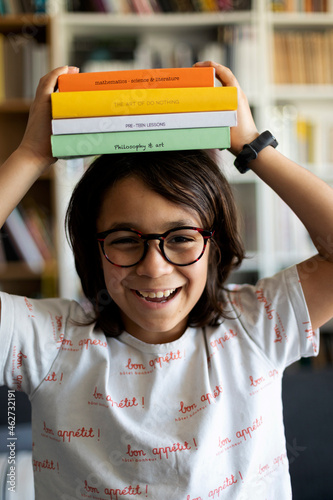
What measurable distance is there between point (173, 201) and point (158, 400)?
343 mm

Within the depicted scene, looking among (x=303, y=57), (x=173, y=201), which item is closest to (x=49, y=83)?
(x=173, y=201)

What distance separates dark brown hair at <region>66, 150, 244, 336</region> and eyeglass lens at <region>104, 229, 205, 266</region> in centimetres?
5

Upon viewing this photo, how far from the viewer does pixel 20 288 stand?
8.98 feet

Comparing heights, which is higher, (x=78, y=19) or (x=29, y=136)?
(x=78, y=19)

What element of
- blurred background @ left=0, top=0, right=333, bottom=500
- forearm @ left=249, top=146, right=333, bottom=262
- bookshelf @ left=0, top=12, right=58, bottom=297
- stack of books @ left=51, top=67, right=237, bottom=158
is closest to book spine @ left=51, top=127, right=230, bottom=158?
stack of books @ left=51, top=67, right=237, bottom=158

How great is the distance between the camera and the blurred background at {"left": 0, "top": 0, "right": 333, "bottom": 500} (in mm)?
2443

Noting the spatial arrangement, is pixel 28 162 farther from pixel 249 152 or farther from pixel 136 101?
pixel 249 152

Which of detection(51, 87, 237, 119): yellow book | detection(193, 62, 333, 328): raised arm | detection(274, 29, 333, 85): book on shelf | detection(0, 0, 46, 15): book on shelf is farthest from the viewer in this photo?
detection(274, 29, 333, 85): book on shelf

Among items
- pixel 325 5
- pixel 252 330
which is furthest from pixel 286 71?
pixel 252 330

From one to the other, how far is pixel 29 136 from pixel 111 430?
1.68 ft

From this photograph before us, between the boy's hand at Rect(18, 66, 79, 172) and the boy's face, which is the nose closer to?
the boy's face

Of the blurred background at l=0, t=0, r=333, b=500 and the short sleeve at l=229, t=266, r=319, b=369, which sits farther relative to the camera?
the blurred background at l=0, t=0, r=333, b=500

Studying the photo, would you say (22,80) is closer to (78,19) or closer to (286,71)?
(78,19)

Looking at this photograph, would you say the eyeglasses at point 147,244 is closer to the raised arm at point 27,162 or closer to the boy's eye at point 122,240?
the boy's eye at point 122,240
